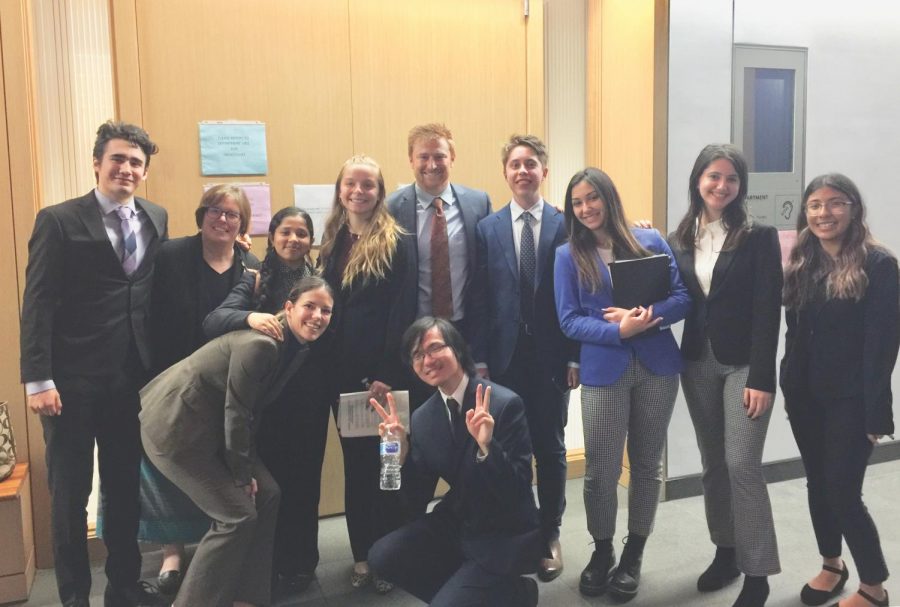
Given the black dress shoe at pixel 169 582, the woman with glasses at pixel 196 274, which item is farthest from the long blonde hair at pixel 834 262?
the black dress shoe at pixel 169 582

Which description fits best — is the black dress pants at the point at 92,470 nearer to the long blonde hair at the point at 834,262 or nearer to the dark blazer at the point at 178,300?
the dark blazer at the point at 178,300

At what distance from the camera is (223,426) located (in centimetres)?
230

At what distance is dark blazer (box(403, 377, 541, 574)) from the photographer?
6.96ft

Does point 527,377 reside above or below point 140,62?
below

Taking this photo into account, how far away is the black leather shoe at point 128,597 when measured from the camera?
2.52 metres

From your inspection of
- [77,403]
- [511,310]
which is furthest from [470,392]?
[77,403]

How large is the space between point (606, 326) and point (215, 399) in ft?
4.04

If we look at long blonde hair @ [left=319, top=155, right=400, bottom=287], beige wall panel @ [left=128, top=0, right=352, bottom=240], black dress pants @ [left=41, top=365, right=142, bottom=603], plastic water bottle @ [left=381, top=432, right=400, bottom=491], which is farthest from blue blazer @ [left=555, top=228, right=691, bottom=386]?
black dress pants @ [left=41, top=365, right=142, bottom=603]

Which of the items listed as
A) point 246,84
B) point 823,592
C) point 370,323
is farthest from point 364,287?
point 823,592

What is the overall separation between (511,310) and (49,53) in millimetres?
1972

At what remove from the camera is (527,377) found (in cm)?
272

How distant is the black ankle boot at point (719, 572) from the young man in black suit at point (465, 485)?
743 millimetres

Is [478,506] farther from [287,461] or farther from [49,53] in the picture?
[49,53]

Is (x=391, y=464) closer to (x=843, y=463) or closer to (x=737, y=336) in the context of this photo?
(x=737, y=336)
